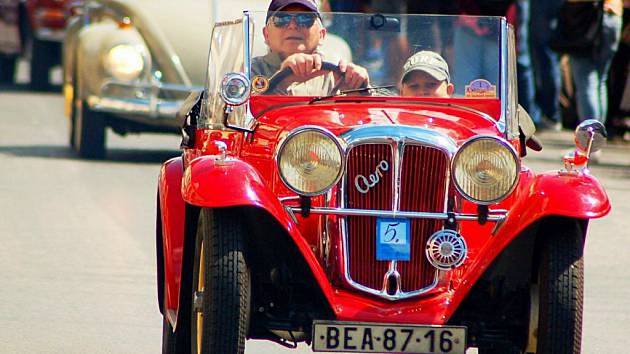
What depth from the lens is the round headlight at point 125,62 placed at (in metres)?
13.2

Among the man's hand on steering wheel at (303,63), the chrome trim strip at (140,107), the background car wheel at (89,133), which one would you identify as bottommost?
the background car wheel at (89,133)

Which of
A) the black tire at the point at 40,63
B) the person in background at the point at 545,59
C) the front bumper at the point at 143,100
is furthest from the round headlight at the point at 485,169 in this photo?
the black tire at the point at 40,63

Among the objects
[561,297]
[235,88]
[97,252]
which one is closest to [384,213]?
[561,297]

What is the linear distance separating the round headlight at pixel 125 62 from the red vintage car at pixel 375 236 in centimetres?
717

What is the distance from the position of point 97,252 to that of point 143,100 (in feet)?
13.1

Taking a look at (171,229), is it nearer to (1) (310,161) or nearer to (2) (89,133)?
(1) (310,161)

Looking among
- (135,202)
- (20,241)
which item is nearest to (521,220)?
(20,241)

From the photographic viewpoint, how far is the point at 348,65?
6.39m

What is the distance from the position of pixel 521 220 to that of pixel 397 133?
1.76ft

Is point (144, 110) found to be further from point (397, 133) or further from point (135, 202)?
point (397, 133)

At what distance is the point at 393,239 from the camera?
5.53 meters

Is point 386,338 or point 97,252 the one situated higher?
point 386,338

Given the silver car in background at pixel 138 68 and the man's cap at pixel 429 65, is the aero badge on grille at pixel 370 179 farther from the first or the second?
the silver car in background at pixel 138 68

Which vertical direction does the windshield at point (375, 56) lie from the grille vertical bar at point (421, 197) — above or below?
above
